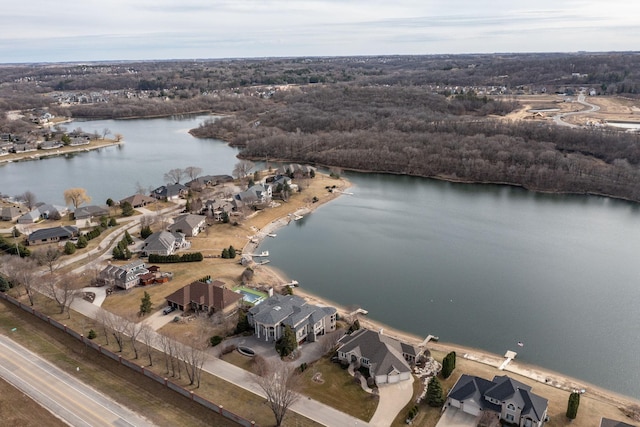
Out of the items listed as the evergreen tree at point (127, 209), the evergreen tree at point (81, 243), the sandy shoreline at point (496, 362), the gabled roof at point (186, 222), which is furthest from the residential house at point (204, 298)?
the evergreen tree at point (127, 209)

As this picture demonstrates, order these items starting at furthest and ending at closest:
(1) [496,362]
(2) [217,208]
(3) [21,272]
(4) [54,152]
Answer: (4) [54,152] → (2) [217,208] → (3) [21,272] → (1) [496,362]

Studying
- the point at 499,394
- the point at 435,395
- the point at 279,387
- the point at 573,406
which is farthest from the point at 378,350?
the point at 573,406

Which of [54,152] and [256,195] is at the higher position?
[54,152]

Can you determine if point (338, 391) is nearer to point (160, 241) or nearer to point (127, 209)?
point (160, 241)

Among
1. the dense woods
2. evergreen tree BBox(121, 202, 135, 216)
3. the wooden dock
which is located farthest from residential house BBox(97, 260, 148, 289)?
the dense woods

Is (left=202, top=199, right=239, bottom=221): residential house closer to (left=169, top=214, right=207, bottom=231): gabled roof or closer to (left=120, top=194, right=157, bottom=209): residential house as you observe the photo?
(left=169, top=214, right=207, bottom=231): gabled roof

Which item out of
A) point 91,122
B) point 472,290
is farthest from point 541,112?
point 91,122

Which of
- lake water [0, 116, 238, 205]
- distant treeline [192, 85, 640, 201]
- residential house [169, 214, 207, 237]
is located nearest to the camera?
residential house [169, 214, 207, 237]
